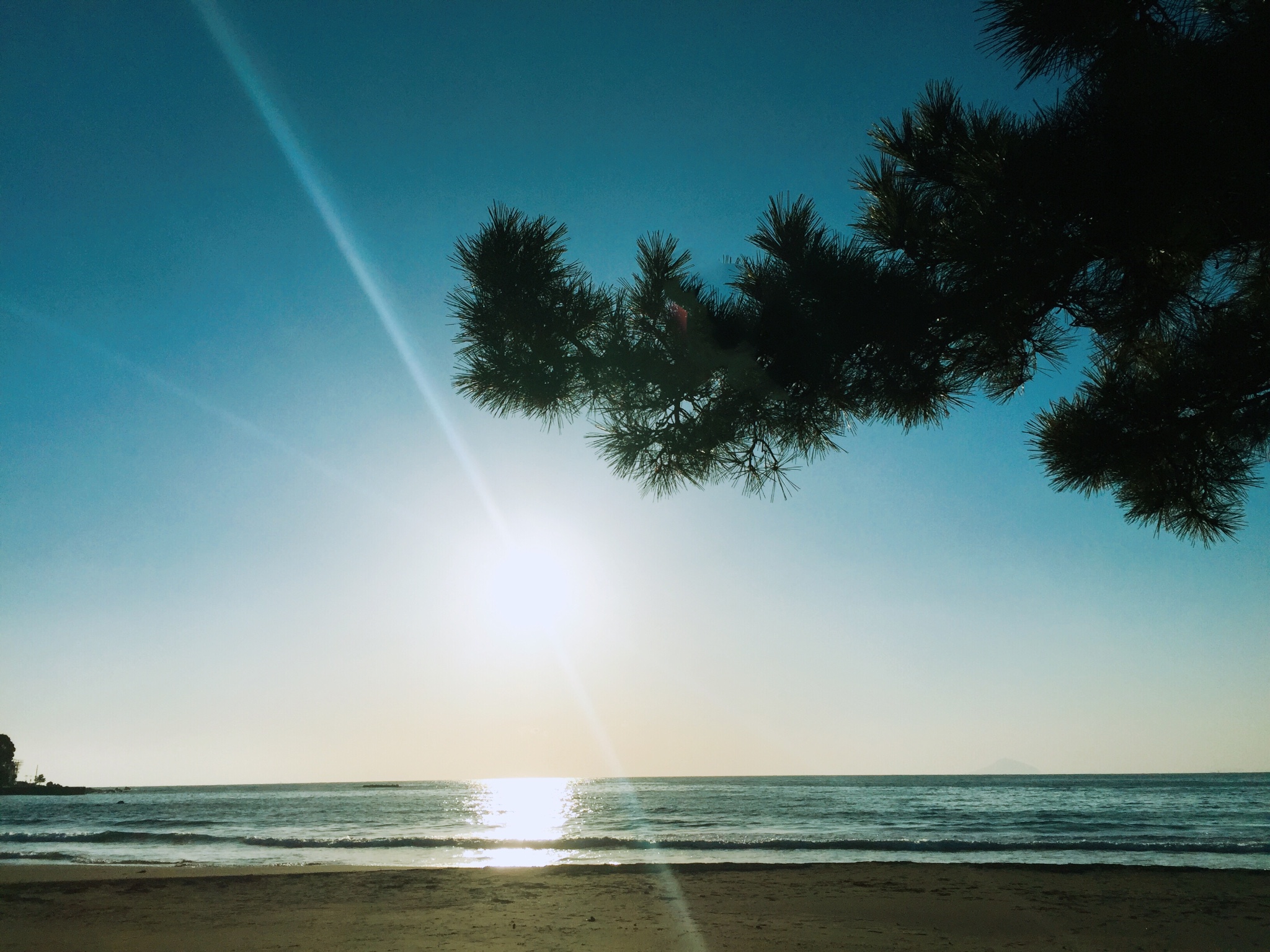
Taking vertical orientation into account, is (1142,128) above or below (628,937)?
above

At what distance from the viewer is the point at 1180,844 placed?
16672 mm

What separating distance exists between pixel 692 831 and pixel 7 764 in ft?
234

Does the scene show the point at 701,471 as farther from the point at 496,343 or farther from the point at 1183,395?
the point at 1183,395

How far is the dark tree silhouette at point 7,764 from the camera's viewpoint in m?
62.0

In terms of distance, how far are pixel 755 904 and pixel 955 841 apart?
11536 mm

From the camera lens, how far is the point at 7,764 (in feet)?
206

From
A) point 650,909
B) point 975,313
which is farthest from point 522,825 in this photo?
point 975,313

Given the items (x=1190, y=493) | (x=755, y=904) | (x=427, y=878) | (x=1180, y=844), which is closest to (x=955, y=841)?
(x=1180, y=844)

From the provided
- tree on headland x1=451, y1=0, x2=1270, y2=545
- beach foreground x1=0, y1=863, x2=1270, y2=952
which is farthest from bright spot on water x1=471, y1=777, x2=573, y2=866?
tree on headland x1=451, y1=0, x2=1270, y2=545

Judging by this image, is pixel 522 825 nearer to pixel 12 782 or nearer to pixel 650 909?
pixel 650 909

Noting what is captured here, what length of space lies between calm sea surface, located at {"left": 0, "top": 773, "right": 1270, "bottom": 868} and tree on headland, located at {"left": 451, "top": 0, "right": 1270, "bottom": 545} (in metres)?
11.9

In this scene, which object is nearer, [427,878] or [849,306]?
[849,306]

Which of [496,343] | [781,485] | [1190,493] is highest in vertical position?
[496,343]

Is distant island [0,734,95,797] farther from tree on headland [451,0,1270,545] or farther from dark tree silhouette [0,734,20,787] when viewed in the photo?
tree on headland [451,0,1270,545]
